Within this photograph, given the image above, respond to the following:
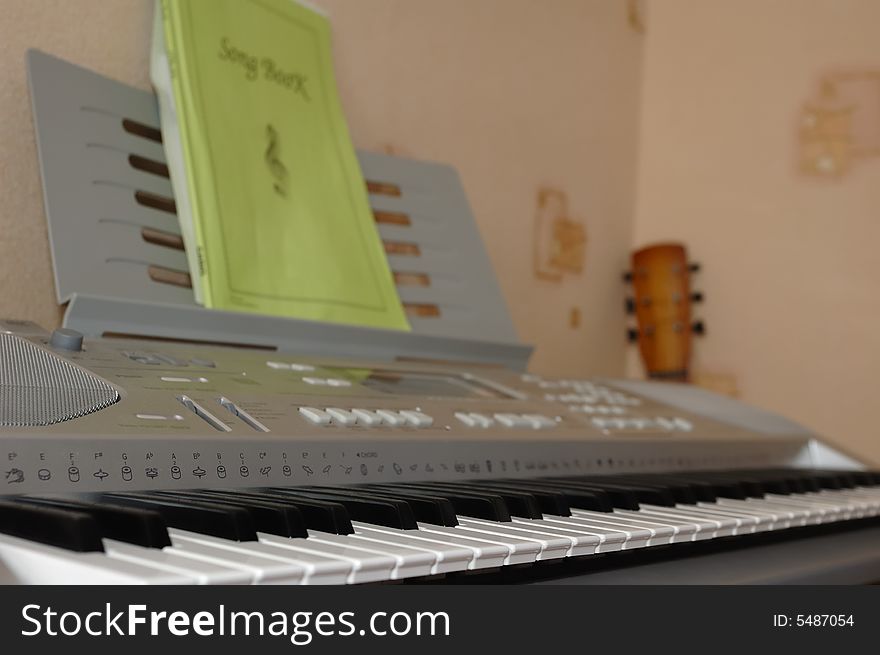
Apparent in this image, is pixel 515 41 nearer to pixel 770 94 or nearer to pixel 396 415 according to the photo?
pixel 770 94

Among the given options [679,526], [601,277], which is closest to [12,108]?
[679,526]

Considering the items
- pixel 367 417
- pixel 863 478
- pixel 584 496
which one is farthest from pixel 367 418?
pixel 863 478

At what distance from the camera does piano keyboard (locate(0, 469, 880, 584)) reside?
47 centimetres

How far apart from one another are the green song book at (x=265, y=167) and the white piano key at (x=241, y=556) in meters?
0.68

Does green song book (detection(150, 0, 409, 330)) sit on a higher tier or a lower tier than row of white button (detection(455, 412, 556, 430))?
higher

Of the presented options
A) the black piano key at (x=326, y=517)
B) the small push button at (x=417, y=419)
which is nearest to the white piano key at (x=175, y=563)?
the black piano key at (x=326, y=517)

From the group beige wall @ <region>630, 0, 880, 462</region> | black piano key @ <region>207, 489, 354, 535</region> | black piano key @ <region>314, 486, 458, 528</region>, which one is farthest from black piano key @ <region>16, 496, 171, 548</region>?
beige wall @ <region>630, 0, 880, 462</region>

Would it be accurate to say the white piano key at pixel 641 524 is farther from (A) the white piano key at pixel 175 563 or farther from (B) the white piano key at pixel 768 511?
(A) the white piano key at pixel 175 563

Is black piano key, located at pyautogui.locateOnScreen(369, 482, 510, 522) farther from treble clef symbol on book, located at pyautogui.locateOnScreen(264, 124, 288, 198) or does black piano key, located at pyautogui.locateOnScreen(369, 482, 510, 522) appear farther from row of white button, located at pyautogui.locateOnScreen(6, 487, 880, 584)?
treble clef symbol on book, located at pyautogui.locateOnScreen(264, 124, 288, 198)

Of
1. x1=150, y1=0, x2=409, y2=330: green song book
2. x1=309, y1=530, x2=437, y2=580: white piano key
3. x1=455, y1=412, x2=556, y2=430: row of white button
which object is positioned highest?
x1=150, y1=0, x2=409, y2=330: green song book

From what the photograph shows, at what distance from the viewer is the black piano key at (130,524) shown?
19.7 inches

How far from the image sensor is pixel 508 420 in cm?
105

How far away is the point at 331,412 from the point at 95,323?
334mm

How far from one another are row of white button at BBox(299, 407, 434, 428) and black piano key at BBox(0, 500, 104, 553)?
34 cm
